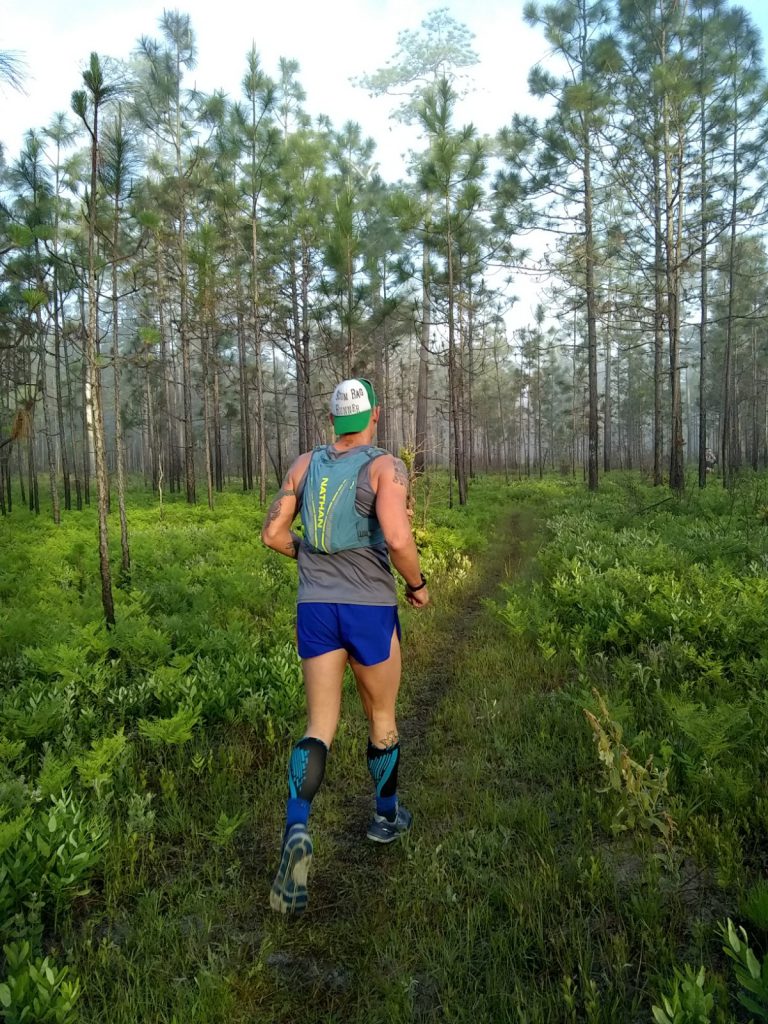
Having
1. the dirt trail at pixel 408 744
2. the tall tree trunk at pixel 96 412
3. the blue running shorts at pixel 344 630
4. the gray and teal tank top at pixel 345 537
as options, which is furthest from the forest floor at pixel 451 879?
the tall tree trunk at pixel 96 412

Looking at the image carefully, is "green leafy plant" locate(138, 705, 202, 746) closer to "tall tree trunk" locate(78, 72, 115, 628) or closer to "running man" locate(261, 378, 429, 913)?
"running man" locate(261, 378, 429, 913)

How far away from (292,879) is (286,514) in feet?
5.35

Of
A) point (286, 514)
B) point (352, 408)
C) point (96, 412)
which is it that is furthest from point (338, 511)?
point (96, 412)

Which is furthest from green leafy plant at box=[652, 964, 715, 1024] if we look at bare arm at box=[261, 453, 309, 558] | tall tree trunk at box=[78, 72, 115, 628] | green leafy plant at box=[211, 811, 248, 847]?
tall tree trunk at box=[78, 72, 115, 628]

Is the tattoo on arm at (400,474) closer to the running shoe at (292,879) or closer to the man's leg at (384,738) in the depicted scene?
the man's leg at (384,738)

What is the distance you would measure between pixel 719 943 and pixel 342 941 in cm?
145

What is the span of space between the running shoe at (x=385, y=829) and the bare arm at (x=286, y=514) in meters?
1.46

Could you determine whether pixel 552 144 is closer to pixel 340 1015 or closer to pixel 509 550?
pixel 509 550

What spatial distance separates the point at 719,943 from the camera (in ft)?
6.71

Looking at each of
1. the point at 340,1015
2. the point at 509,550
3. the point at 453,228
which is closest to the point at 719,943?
the point at 340,1015

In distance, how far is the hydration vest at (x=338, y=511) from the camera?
2.59 m

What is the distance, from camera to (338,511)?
2.59 metres

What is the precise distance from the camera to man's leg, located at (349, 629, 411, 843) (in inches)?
107

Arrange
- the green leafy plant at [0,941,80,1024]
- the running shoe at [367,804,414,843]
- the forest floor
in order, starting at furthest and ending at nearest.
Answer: the running shoe at [367,804,414,843] < the forest floor < the green leafy plant at [0,941,80,1024]
